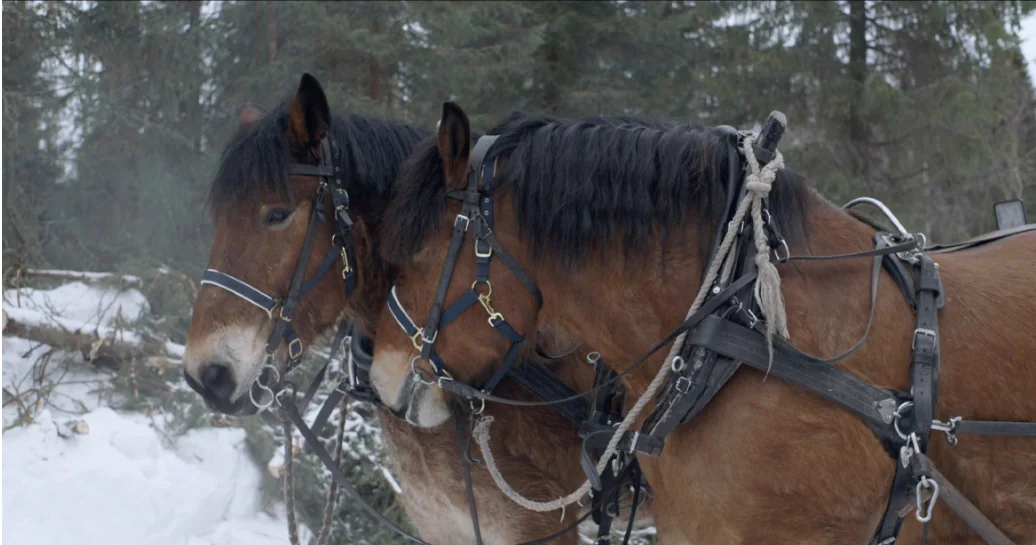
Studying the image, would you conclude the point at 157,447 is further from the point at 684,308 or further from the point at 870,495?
the point at 870,495

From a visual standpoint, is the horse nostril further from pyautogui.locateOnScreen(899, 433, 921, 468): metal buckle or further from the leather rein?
pyautogui.locateOnScreen(899, 433, 921, 468): metal buckle

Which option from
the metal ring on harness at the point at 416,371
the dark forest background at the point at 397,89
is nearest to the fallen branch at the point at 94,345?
the dark forest background at the point at 397,89

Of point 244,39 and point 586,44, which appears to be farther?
point 586,44

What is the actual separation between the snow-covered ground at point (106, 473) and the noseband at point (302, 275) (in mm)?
2217

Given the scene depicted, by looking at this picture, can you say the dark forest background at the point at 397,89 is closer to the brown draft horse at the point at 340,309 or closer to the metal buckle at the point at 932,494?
the brown draft horse at the point at 340,309

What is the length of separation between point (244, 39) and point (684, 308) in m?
8.01

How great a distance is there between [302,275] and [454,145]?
2.49 feet

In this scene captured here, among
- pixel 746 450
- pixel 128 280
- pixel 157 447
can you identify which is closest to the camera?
pixel 746 450

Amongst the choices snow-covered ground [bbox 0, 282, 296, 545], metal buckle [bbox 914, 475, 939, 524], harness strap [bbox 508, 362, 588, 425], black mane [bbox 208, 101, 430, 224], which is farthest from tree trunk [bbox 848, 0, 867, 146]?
metal buckle [bbox 914, 475, 939, 524]

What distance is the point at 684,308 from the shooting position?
7.39 feet

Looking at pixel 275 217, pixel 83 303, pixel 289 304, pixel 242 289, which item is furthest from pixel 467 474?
pixel 83 303

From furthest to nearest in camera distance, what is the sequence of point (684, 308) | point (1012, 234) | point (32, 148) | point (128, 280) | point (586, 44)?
point (586, 44), point (32, 148), point (128, 280), point (1012, 234), point (684, 308)

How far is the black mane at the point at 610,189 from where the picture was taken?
2270 mm

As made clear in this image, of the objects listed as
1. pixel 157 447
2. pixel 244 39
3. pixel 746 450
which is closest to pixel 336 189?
pixel 746 450
